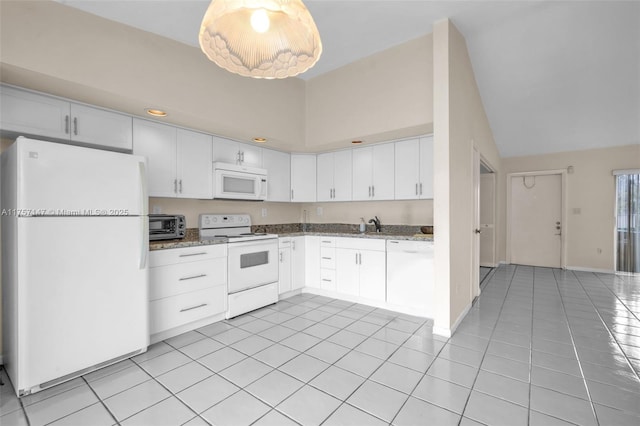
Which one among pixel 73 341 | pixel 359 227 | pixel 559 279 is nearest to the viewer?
pixel 73 341

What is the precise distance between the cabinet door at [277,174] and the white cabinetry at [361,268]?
1180 millimetres

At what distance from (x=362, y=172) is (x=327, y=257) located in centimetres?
131

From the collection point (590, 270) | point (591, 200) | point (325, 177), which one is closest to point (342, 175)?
point (325, 177)

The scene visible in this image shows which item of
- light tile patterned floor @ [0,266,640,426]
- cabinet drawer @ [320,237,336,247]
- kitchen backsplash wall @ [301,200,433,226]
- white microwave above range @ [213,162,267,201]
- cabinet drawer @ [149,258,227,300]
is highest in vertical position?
white microwave above range @ [213,162,267,201]

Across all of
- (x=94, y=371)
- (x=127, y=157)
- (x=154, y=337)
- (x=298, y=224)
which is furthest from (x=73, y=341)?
(x=298, y=224)

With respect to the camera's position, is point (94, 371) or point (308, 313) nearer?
point (94, 371)

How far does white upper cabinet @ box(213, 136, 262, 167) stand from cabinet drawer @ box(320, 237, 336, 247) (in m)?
1.40

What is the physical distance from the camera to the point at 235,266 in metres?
3.33

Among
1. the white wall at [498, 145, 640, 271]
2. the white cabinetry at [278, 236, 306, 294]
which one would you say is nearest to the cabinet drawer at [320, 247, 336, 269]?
the white cabinetry at [278, 236, 306, 294]

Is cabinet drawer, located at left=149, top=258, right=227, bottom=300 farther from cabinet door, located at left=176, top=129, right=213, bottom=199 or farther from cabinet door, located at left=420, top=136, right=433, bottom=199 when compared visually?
cabinet door, located at left=420, top=136, right=433, bottom=199

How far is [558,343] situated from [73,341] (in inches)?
158

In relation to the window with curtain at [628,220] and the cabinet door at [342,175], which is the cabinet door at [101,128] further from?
the window with curtain at [628,220]

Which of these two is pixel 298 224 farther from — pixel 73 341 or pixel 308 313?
pixel 73 341

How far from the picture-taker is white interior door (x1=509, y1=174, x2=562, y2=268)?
601cm
